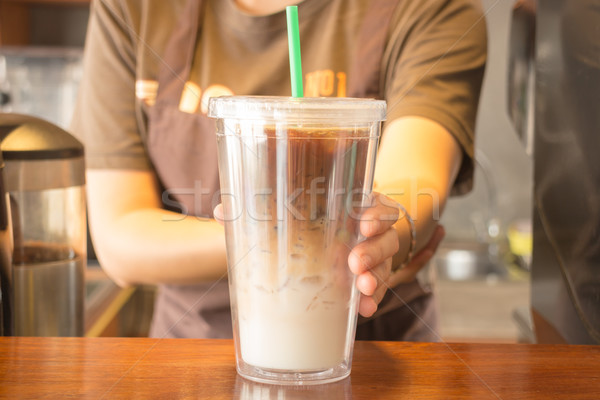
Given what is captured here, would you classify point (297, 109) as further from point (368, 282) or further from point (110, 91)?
point (110, 91)

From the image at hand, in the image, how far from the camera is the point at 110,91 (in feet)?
3.20

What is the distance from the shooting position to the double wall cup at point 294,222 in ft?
1.41

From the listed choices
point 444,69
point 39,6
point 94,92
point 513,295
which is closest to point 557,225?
point 444,69

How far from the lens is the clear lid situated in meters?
0.42

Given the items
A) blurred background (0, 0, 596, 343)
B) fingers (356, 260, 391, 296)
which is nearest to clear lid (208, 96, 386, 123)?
fingers (356, 260, 391, 296)

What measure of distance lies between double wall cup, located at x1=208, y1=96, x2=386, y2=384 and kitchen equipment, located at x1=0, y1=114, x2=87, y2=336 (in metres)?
0.24

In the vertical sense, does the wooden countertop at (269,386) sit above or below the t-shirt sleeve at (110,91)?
below

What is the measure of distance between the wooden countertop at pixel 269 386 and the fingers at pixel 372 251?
2.9 inches

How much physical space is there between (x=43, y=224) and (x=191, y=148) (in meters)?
0.36

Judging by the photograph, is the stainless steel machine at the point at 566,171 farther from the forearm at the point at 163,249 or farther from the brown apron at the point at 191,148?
the forearm at the point at 163,249

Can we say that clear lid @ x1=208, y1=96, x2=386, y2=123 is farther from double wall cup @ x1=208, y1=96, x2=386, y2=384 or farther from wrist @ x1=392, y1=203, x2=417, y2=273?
wrist @ x1=392, y1=203, x2=417, y2=273

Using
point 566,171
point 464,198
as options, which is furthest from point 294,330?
point 464,198

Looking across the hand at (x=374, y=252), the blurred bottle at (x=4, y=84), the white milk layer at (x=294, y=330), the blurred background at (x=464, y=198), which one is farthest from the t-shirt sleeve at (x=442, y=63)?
the blurred bottle at (x=4, y=84)

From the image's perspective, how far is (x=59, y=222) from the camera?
65 centimetres
